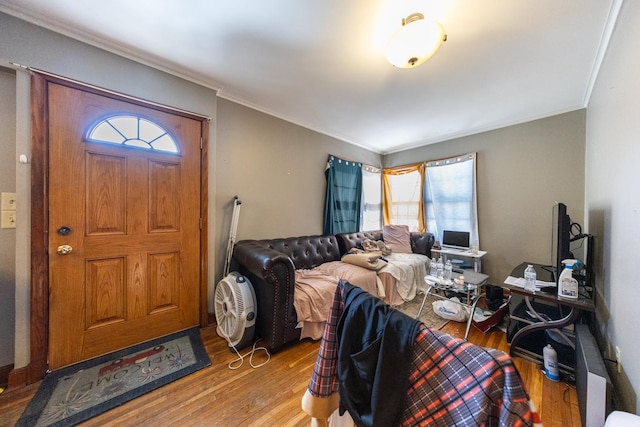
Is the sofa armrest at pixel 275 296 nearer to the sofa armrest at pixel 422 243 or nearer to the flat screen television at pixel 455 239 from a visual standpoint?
the sofa armrest at pixel 422 243

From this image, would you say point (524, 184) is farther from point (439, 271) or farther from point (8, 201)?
point (8, 201)

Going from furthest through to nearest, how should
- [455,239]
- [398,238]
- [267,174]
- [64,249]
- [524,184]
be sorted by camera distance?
[398,238] < [455,239] < [524,184] < [267,174] < [64,249]

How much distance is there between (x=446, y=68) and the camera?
1.99m

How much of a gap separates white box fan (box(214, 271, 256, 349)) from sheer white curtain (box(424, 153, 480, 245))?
335 centimetres

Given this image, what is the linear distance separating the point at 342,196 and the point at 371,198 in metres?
0.96

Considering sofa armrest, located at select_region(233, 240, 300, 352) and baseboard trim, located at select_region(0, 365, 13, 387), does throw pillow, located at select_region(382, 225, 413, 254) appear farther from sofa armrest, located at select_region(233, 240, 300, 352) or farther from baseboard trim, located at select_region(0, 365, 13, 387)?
baseboard trim, located at select_region(0, 365, 13, 387)

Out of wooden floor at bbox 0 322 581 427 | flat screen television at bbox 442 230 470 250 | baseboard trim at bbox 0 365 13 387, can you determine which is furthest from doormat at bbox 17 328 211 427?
flat screen television at bbox 442 230 470 250

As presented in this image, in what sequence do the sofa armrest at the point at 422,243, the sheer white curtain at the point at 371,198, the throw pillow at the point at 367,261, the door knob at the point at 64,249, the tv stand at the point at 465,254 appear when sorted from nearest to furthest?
the door knob at the point at 64,249
the throw pillow at the point at 367,261
the tv stand at the point at 465,254
the sofa armrest at the point at 422,243
the sheer white curtain at the point at 371,198

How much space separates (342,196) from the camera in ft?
12.3

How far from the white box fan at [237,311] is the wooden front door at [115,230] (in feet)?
1.38

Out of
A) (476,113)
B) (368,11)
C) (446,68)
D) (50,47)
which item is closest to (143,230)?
(50,47)

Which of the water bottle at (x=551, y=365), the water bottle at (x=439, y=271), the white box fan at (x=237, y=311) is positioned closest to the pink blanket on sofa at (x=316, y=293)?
the white box fan at (x=237, y=311)

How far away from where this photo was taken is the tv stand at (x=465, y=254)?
3152 millimetres

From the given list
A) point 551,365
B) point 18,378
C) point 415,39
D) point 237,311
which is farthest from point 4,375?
point 551,365
